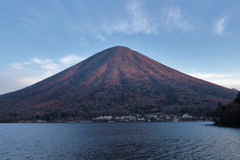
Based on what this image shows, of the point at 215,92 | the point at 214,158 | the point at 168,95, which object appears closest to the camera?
the point at 214,158

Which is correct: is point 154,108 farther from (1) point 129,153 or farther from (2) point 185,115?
(1) point 129,153

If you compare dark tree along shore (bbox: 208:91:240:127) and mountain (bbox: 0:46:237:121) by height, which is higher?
mountain (bbox: 0:46:237:121)

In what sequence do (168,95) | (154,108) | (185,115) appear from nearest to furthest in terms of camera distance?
(185,115)
(154,108)
(168,95)

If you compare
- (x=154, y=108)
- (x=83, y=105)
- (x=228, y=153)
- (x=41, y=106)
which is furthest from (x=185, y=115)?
(x=228, y=153)

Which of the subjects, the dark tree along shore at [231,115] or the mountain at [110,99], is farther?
the mountain at [110,99]

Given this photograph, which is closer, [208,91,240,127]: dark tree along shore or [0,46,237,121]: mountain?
[208,91,240,127]: dark tree along shore

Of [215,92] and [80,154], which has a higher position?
[215,92]

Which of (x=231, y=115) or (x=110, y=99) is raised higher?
(x=110, y=99)

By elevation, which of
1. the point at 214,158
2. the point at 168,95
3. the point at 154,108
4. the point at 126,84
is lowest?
the point at 214,158

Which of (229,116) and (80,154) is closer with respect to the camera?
(80,154)

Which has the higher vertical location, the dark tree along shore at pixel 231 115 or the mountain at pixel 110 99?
the mountain at pixel 110 99

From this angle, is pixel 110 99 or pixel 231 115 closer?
pixel 231 115
